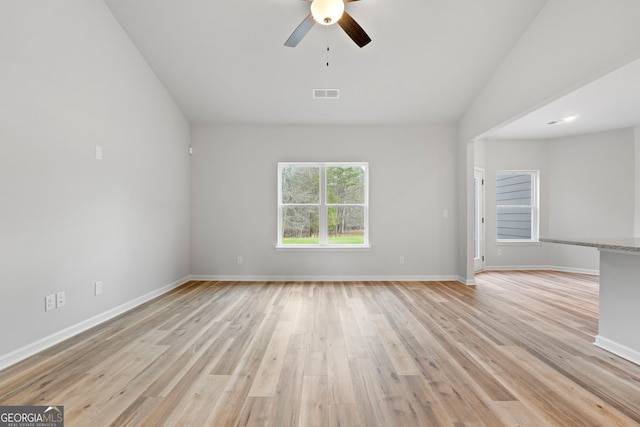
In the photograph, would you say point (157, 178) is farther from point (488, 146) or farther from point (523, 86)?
point (488, 146)

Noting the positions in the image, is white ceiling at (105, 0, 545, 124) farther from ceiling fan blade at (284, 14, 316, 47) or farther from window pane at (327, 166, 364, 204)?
window pane at (327, 166, 364, 204)

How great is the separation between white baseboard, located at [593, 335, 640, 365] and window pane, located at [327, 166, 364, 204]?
Result: 342 cm

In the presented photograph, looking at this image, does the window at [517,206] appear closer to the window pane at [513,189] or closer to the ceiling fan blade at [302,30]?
the window pane at [513,189]

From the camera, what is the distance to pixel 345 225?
514 cm

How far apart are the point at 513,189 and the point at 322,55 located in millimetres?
5096

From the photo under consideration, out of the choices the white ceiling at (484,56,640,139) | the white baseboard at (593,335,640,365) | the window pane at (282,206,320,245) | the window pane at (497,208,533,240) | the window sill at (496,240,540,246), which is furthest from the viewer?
the window pane at (497,208,533,240)

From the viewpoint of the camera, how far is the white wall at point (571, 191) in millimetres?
5203

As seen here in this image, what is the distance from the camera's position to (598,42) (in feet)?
8.04

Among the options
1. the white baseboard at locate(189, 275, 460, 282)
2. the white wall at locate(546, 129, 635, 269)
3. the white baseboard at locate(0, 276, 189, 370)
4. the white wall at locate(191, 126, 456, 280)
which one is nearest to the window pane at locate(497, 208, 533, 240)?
the white wall at locate(546, 129, 635, 269)

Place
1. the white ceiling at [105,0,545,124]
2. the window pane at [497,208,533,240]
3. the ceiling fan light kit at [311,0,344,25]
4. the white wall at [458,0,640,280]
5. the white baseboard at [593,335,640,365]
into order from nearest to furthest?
the white baseboard at [593,335,640,365] < the white wall at [458,0,640,280] < the ceiling fan light kit at [311,0,344,25] < the white ceiling at [105,0,545,124] < the window pane at [497,208,533,240]

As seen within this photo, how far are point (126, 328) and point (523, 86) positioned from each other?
16.8 feet

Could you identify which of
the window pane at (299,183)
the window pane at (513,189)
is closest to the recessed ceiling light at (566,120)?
the window pane at (513,189)

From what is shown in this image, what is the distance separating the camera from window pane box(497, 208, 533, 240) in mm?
6086

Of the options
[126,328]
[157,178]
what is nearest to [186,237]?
[157,178]
